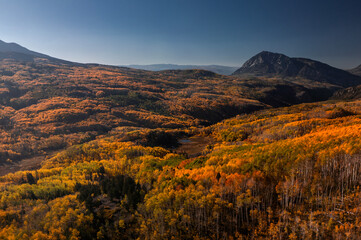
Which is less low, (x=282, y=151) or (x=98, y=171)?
(x=282, y=151)

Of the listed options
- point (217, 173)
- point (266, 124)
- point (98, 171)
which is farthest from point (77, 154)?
point (266, 124)

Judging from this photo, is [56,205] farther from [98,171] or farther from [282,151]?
[282,151]

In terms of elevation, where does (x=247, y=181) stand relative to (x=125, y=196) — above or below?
above

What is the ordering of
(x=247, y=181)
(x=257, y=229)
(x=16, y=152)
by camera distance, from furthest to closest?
(x=16, y=152)
(x=247, y=181)
(x=257, y=229)

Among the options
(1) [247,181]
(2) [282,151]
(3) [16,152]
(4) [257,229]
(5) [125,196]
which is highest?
(2) [282,151]

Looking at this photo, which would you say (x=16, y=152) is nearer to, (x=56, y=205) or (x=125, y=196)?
(x=56, y=205)

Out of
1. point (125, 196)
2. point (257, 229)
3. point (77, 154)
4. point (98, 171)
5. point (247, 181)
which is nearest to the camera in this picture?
point (257, 229)

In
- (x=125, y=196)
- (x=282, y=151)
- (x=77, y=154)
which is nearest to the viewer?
(x=282, y=151)

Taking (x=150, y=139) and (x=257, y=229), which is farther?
(x=150, y=139)

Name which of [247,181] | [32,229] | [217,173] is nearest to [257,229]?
[247,181]
